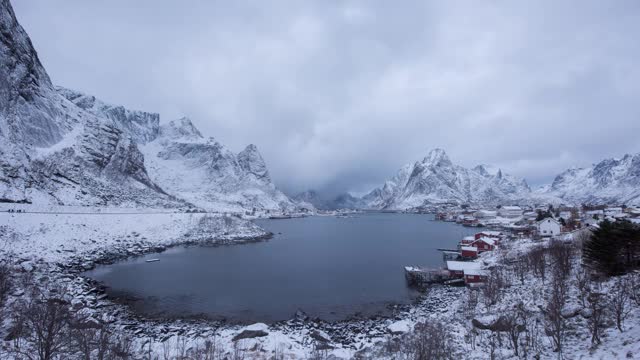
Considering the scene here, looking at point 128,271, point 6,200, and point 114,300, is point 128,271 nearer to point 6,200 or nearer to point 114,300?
point 114,300

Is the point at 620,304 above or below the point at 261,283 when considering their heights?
above

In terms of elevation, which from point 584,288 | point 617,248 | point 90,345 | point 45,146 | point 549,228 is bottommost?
point 549,228

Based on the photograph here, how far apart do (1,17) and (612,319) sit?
5908 inches

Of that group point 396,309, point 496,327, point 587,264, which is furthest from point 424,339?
point 587,264

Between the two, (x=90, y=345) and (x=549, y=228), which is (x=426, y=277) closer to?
(x=90, y=345)

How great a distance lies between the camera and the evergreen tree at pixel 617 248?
22703 millimetres

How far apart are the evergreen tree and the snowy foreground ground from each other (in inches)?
116

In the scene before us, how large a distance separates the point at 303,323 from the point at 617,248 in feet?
86.8

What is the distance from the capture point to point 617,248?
23406 mm

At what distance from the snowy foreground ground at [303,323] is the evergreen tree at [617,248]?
2.93 meters

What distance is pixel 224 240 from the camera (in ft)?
265

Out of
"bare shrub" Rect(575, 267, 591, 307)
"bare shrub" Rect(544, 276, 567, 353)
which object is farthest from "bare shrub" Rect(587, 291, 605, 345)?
"bare shrub" Rect(544, 276, 567, 353)

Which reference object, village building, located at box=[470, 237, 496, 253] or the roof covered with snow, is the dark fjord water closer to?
the roof covered with snow

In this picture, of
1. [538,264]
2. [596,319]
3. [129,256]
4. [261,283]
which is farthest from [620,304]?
[129,256]
